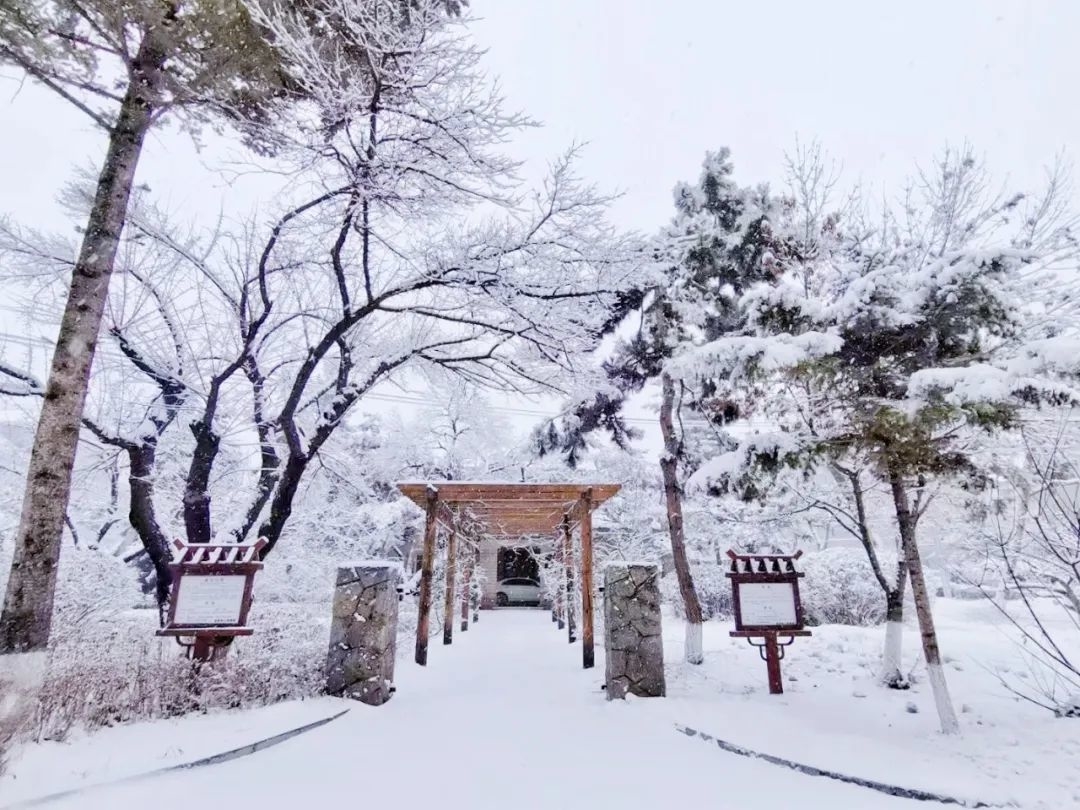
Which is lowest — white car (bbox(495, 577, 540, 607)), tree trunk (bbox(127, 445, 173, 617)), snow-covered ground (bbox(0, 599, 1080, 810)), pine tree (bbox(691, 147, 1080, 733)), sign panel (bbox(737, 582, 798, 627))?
white car (bbox(495, 577, 540, 607))

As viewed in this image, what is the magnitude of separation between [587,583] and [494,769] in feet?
16.8

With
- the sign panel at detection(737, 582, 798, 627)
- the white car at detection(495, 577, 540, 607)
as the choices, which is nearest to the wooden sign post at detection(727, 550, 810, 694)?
the sign panel at detection(737, 582, 798, 627)

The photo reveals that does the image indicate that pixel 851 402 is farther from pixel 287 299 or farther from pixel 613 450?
pixel 613 450

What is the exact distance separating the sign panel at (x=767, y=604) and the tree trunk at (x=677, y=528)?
2108 millimetres

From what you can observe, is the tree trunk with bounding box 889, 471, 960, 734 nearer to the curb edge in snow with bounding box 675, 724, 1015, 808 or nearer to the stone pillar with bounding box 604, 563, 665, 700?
the curb edge in snow with bounding box 675, 724, 1015, 808

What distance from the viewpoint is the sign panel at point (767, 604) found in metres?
6.47

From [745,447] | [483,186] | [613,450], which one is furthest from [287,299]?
[613,450]

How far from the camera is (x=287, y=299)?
31.8ft

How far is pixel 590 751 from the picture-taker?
4.42 meters

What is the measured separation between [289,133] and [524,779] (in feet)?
22.4

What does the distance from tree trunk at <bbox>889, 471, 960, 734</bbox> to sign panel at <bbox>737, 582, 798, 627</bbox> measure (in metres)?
1.65

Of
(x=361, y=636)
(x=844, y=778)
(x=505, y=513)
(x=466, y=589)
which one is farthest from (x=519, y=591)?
(x=844, y=778)

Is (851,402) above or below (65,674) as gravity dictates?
above

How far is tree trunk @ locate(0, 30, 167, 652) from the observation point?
414 cm
